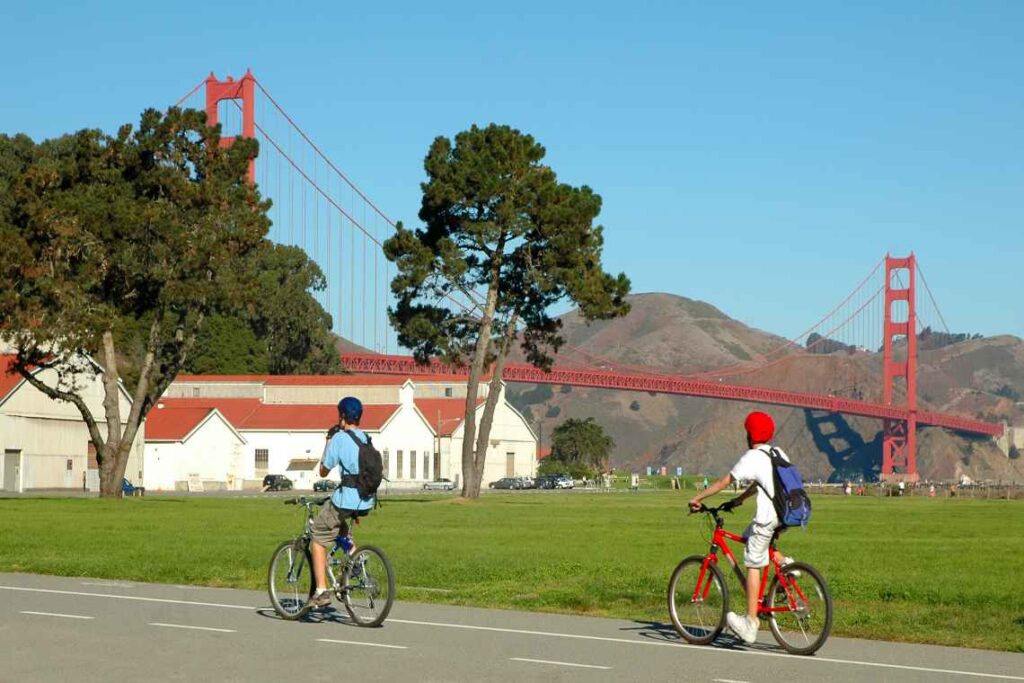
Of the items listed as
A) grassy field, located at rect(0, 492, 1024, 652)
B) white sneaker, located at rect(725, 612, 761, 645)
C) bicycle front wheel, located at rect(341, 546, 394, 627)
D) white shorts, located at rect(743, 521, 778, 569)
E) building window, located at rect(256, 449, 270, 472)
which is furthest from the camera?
building window, located at rect(256, 449, 270, 472)

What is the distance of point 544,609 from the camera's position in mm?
16531

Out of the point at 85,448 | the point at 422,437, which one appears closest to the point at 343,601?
the point at 85,448

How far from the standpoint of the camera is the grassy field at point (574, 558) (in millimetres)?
16453

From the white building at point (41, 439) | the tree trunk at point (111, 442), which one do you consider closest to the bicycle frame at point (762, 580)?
the tree trunk at point (111, 442)

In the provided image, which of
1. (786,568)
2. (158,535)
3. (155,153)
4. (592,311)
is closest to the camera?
(786,568)

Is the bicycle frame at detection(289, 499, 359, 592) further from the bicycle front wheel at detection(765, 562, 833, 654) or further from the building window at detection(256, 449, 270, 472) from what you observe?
the building window at detection(256, 449, 270, 472)

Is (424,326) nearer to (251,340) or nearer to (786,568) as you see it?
(786,568)

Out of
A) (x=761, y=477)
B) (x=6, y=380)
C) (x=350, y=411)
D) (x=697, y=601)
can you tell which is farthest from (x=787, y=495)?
(x=6, y=380)

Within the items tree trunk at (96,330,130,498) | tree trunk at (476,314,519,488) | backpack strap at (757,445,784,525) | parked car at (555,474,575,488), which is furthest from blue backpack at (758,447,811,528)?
parked car at (555,474,575,488)

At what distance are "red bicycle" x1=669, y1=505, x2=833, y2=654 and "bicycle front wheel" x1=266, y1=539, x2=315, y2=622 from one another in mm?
3211

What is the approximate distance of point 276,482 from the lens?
9531cm

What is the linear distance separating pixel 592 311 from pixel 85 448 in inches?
1323

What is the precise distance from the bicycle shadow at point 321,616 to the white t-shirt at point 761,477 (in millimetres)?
3767

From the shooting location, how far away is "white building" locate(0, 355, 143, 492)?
77188 millimetres
